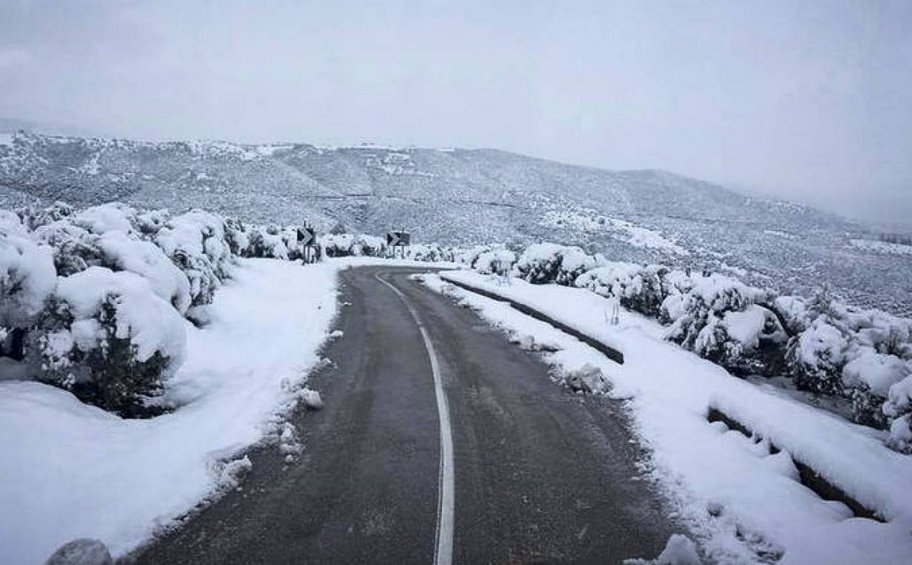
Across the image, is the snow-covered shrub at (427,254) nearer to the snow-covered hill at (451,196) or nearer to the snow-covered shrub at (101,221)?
the snow-covered hill at (451,196)

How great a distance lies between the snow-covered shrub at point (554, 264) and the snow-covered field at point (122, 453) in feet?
48.4

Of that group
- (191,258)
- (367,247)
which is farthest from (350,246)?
(191,258)

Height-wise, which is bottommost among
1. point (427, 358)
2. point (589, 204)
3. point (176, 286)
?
point (427, 358)

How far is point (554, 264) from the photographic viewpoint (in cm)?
2367

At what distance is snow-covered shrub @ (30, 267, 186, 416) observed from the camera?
6.32 meters

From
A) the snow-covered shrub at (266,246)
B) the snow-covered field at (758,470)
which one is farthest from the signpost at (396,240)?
the snow-covered field at (758,470)

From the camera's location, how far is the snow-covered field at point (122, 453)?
4.36 meters

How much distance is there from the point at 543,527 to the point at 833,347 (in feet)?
22.6

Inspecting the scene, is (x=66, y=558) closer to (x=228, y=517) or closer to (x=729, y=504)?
(x=228, y=517)

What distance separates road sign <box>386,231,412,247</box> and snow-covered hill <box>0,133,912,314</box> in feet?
70.3

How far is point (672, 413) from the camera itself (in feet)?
25.2

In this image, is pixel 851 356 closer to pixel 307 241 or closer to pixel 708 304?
pixel 708 304

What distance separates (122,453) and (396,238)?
5851 cm

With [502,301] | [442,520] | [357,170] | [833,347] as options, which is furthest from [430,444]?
[357,170]
